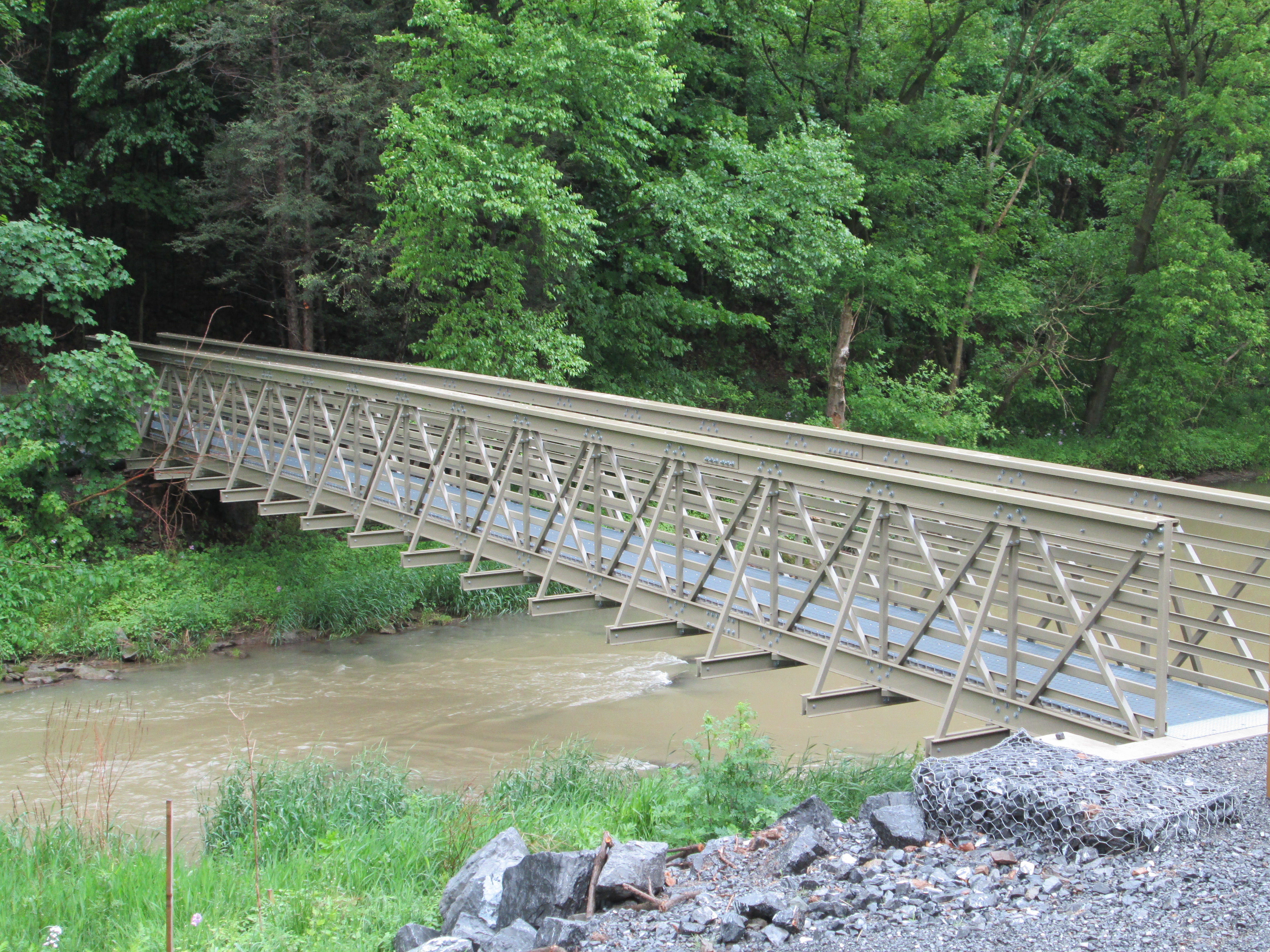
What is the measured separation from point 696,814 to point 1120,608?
8.00 feet

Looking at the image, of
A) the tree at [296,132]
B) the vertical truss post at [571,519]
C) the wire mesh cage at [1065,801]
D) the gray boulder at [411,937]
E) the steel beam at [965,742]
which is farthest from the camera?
the tree at [296,132]

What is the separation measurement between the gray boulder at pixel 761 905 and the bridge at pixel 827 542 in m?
1.99

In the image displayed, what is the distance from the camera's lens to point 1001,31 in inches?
1007

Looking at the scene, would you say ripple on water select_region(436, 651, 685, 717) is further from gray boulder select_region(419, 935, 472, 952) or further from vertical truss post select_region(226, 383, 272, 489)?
gray boulder select_region(419, 935, 472, 952)

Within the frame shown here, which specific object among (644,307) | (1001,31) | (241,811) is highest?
(1001,31)

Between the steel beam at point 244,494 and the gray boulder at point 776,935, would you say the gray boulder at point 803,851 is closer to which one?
the gray boulder at point 776,935

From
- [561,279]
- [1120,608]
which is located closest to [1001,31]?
[561,279]

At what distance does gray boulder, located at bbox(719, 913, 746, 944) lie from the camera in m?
3.92

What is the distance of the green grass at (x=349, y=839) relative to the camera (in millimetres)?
4914

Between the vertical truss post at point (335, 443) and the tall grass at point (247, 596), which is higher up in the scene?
the vertical truss post at point (335, 443)

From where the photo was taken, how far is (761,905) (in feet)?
13.1

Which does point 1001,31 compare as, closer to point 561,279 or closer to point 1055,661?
point 561,279

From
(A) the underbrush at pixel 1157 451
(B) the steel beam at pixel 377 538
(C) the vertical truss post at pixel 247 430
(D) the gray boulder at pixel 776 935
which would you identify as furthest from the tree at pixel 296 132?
(A) the underbrush at pixel 1157 451

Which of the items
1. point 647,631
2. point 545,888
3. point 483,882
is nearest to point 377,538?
point 647,631
